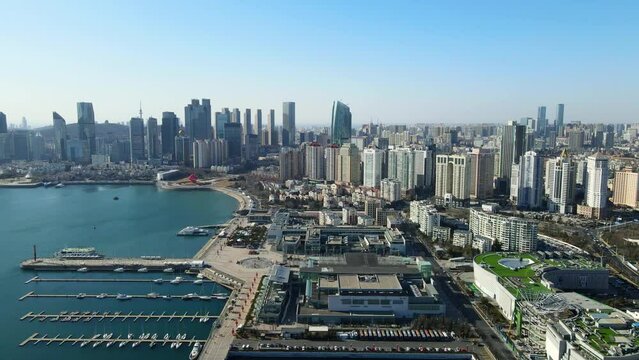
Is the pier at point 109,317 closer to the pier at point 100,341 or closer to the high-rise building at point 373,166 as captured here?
the pier at point 100,341

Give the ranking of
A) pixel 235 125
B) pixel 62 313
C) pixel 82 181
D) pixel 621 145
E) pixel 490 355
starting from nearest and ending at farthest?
pixel 490 355
pixel 62 313
pixel 82 181
pixel 235 125
pixel 621 145

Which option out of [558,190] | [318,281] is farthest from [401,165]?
[318,281]

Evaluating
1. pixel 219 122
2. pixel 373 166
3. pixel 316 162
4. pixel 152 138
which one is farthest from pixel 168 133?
pixel 373 166

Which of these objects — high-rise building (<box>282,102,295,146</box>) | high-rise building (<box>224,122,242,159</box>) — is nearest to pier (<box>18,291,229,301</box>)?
high-rise building (<box>224,122,242,159</box>)

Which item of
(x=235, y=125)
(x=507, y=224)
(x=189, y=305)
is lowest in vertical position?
(x=189, y=305)

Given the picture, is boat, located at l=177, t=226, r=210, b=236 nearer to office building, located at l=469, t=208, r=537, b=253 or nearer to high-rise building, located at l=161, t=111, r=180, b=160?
office building, located at l=469, t=208, r=537, b=253

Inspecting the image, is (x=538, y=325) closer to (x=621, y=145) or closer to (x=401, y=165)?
(x=401, y=165)
